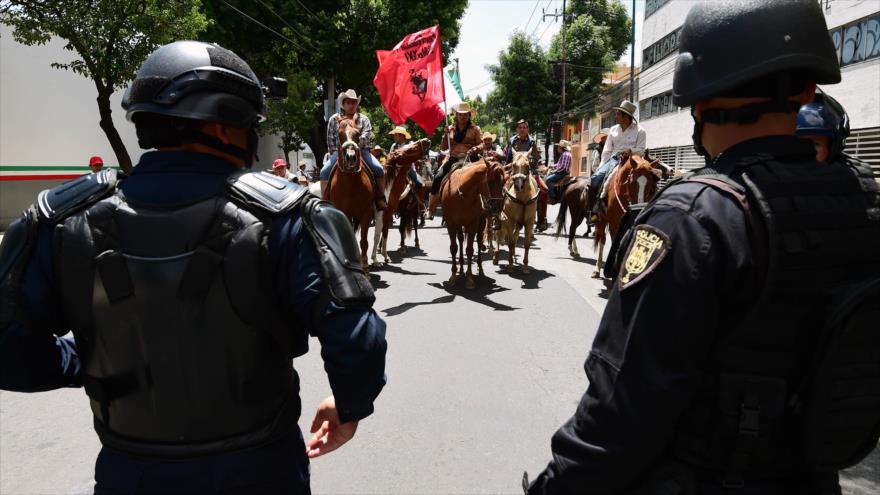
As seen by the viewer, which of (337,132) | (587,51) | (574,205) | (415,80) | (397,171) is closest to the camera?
(337,132)

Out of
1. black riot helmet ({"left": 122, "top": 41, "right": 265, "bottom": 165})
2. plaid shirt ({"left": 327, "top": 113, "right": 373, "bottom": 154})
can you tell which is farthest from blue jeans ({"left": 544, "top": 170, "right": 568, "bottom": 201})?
black riot helmet ({"left": 122, "top": 41, "right": 265, "bottom": 165})

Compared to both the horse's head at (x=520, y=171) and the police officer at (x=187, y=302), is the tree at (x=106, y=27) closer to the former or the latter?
the horse's head at (x=520, y=171)

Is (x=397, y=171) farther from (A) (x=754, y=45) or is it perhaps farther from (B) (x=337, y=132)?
(A) (x=754, y=45)

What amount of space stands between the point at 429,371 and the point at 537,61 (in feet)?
128

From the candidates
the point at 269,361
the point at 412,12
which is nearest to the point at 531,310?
the point at 269,361

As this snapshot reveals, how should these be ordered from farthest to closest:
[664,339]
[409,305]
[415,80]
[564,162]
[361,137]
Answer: [564,162]
[415,80]
[361,137]
[409,305]
[664,339]

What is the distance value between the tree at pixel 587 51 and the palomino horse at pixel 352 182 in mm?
32771

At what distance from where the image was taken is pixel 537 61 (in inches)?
1633

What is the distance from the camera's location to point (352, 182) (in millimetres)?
9523

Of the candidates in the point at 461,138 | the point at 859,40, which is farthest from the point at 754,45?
the point at 859,40

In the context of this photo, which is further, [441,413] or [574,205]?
[574,205]

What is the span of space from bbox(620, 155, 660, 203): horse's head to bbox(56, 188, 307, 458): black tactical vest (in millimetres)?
7505

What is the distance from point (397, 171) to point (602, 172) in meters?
4.03

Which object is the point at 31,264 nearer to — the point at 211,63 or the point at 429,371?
the point at 211,63
